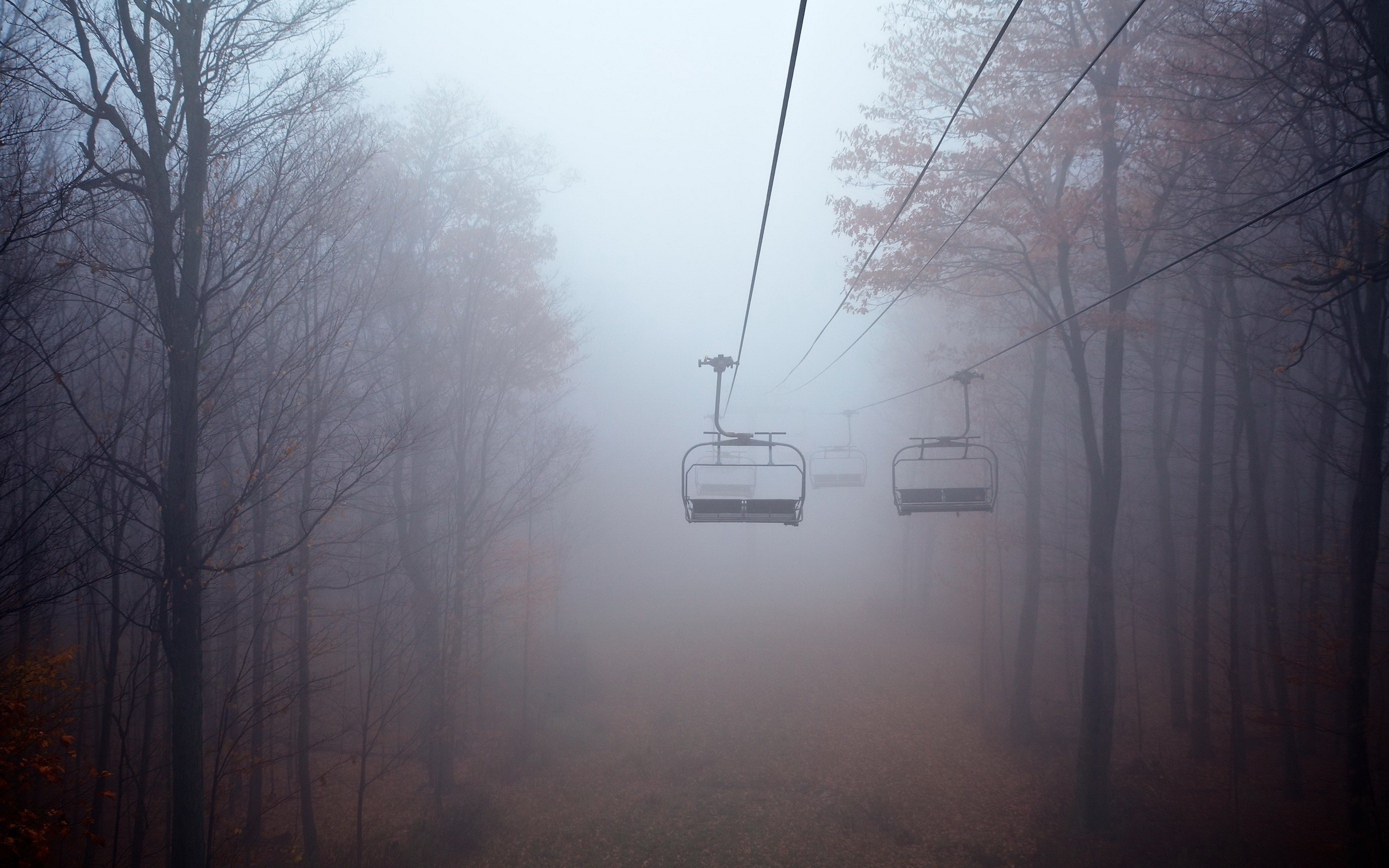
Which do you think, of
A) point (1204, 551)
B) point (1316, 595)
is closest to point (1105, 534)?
point (1204, 551)

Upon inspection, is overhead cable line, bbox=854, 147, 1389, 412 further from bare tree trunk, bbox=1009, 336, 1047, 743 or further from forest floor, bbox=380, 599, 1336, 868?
forest floor, bbox=380, 599, 1336, 868

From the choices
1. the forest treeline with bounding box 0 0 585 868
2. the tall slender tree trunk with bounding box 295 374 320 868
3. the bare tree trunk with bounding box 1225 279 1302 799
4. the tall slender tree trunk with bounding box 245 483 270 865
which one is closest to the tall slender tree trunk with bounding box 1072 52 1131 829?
the bare tree trunk with bounding box 1225 279 1302 799

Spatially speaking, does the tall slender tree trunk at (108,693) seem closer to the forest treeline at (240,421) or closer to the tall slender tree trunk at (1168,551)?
the forest treeline at (240,421)

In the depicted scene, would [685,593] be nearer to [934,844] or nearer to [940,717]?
[940,717]

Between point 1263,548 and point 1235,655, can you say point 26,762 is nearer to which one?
point 1235,655

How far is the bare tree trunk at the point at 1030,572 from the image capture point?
12016 millimetres

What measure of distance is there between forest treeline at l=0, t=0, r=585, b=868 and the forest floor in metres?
2.01

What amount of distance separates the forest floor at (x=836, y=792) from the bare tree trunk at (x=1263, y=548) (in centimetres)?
52

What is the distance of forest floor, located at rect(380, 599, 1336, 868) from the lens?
856 cm

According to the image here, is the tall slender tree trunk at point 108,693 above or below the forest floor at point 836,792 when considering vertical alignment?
above

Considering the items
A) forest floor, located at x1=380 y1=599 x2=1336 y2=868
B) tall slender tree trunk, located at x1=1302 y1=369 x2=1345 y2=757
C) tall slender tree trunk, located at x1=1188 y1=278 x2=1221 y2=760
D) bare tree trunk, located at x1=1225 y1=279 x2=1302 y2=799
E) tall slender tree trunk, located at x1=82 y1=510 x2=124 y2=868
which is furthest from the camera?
tall slender tree trunk, located at x1=1188 y1=278 x2=1221 y2=760

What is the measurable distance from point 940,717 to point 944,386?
32.3ft

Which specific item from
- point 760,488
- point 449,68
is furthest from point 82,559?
point 760,488

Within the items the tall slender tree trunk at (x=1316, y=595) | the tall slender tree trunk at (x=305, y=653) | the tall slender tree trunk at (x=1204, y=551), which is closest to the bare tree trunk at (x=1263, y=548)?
the tall slender tree trunk at (x=1316, y=595)
